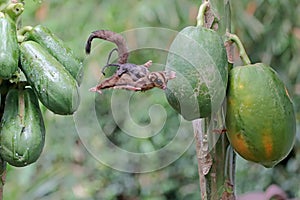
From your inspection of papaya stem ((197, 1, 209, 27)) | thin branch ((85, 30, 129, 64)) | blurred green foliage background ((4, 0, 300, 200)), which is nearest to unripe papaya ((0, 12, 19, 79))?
thin branch ((85, 30, 129, 64))

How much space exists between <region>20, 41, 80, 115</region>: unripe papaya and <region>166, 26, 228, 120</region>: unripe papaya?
133 millimetres

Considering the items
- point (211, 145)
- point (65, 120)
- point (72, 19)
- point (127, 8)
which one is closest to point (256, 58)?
point (127, 8)

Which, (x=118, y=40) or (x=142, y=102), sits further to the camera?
(x=142, y=102)

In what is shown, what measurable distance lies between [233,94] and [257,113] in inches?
1.6

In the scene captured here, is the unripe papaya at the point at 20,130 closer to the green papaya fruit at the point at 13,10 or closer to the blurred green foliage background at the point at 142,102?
the green papaya fruit at the point at 13,10

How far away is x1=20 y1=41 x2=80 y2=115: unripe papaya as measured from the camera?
2.65ft

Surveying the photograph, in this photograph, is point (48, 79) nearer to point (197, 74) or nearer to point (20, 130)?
point (20, 130)

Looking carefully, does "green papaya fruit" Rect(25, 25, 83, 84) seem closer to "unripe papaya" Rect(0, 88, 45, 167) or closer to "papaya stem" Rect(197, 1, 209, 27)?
"unripe papaya" Rect(0, 88, 45, 167)

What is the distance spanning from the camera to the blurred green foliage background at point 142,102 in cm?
210

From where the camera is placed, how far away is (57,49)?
86 cm

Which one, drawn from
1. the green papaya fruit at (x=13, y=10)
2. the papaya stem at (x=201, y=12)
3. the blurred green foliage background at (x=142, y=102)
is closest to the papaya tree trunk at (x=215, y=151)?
the papaya stem at (x=201, y=12)

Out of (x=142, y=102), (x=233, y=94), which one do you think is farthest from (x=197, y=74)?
(x=142, y=102)

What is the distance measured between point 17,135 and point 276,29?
158 centimetres

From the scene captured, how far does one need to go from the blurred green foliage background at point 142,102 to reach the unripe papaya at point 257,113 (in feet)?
3.43
